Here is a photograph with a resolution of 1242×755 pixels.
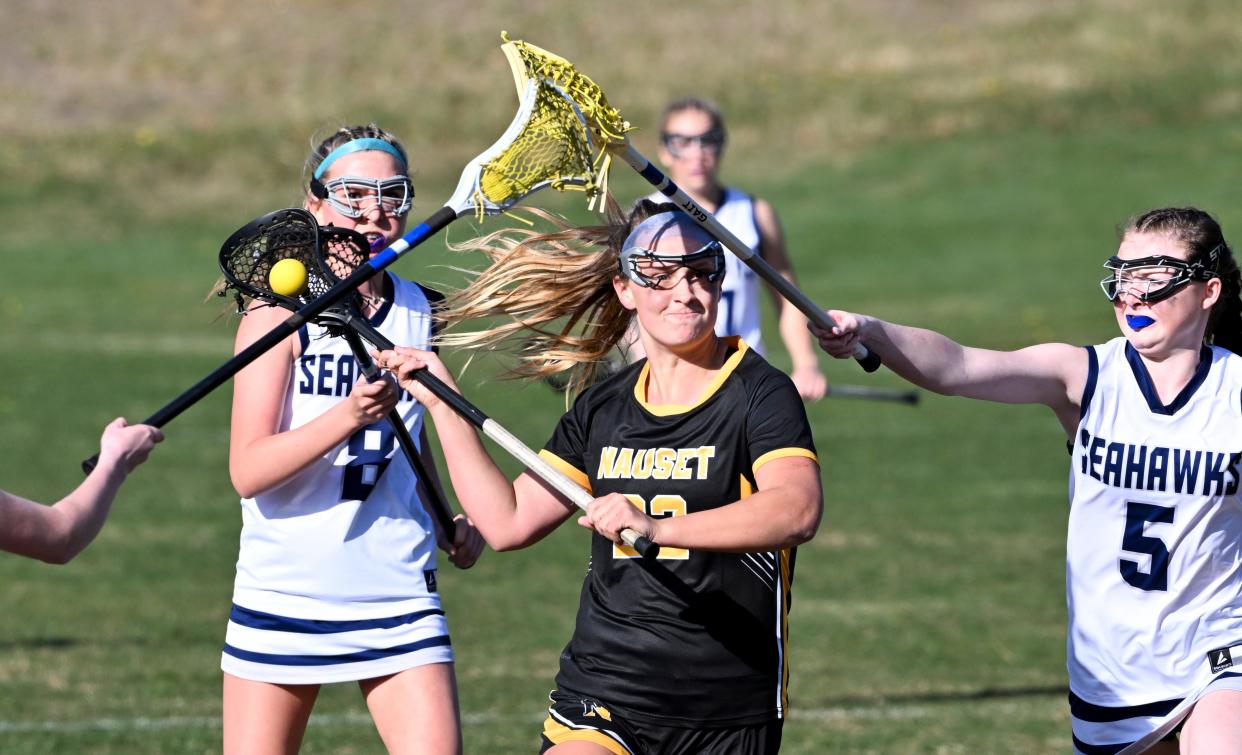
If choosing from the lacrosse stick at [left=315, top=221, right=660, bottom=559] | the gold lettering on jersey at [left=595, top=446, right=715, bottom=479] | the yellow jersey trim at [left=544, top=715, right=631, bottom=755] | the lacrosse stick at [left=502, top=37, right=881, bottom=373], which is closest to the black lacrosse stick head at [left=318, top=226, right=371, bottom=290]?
the lacrosse stick at [left=315, top=221, right=660, bottom=559]

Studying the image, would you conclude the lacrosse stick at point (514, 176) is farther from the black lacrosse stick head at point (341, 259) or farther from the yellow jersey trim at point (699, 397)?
the yellow jersey trim at point (699, 397)

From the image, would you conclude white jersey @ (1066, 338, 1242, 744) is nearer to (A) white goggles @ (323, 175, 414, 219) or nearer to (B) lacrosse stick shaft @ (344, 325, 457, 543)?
(B) lacrosse stick shaft @ (344, 325, 457, 543)

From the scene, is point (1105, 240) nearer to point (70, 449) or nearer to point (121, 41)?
point (70, 449)

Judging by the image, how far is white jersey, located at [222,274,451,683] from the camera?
4.93 metres

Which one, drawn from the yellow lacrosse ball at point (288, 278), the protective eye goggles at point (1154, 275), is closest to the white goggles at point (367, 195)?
the yellow lacrosse ball at point (288, 278)

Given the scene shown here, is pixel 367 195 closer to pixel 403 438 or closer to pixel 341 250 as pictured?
pixel 341 250

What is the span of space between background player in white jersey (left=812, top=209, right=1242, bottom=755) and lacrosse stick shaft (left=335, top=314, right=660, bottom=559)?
2.78 ft

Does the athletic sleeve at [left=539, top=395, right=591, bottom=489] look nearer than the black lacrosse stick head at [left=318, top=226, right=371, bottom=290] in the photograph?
Yes

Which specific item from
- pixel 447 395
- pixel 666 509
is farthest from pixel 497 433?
pixel 666 509

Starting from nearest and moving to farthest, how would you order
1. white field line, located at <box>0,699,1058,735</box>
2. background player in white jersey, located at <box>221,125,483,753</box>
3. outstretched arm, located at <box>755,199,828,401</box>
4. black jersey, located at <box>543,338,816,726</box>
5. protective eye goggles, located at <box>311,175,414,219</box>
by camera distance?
black jersey, located at <box>543,338,816,726</box>
background player in white jersey, located at <box>221,125,483,753</box>
protective eye goggles, located at <box>311,175,414,219</box>
white field line, located at <box>0,699,1058,735</box>
outstretched arm, located at <box>755,199,828,401</box>

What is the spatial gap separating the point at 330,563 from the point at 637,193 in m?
26.4

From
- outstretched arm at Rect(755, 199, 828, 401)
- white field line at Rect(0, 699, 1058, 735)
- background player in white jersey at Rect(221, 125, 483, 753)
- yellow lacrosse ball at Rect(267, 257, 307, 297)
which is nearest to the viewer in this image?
yellow lacrosse ball at Rect(267, 257, 307, 297)

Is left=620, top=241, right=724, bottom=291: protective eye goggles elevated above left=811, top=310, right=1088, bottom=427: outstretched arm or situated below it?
above

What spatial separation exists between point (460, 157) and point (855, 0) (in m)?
11.3
